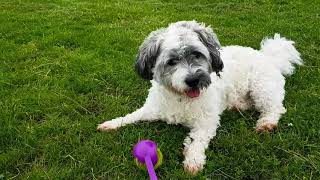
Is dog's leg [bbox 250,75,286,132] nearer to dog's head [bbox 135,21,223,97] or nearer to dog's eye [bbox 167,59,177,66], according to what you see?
dog's head [bbox 135,21,223,97]

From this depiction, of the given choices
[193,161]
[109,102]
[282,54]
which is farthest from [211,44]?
[282,54]

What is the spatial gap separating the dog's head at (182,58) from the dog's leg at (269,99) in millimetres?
918

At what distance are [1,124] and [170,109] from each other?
186 cm

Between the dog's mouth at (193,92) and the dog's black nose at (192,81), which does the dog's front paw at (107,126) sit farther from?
the dog's black nose at (192,81)

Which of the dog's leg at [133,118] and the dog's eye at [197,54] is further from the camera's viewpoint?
the dog's leg at [133,118]

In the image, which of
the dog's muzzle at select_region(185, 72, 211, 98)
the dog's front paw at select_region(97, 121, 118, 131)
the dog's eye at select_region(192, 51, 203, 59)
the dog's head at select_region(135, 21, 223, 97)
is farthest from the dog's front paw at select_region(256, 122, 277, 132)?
the dog's front paw at select_region(97, 121, 118, 131)

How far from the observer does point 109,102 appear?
20.4 feet

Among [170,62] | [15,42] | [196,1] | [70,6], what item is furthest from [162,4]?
[170,62]

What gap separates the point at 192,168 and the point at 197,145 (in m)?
0.38

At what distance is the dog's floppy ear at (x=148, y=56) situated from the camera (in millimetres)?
4961

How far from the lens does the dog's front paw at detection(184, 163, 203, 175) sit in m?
4.61

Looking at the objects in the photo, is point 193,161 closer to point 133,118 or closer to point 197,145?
point 197,145

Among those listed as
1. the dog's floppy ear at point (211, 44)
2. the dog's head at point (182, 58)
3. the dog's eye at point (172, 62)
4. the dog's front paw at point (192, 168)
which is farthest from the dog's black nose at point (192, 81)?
the dog's front paw at point (192, 168)

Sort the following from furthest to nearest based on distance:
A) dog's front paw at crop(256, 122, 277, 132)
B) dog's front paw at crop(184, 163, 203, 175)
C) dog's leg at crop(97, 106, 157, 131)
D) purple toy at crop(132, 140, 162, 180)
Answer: dog's leg at crop(97, 106, 157, 131), dog's front paw at crop(256, 122, 277, 132), dog's front paw at crop(184, 163, 203, 175), purple toy at crop(132, 140, 162, 180)
